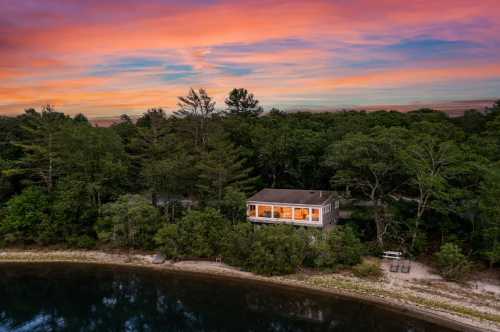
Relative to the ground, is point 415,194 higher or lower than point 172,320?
higher

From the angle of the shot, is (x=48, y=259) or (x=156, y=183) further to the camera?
(x=156, y=183)

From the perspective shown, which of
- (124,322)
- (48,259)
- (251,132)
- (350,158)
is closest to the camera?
(124,322)

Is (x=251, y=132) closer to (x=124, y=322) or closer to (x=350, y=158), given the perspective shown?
(x=350, y=158)

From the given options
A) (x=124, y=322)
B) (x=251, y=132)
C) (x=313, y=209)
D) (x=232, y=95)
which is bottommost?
(x=124, y=322)

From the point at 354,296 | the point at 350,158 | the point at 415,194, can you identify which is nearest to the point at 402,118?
the point at 415,194

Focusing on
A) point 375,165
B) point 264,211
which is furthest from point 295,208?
point 375,165

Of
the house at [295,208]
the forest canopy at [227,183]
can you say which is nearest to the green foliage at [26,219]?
the forest canopy at [227,183]

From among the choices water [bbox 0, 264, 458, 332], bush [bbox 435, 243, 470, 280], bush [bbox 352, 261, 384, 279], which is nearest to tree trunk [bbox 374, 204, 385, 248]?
bush [bbox 352, 261, 384, 279]
